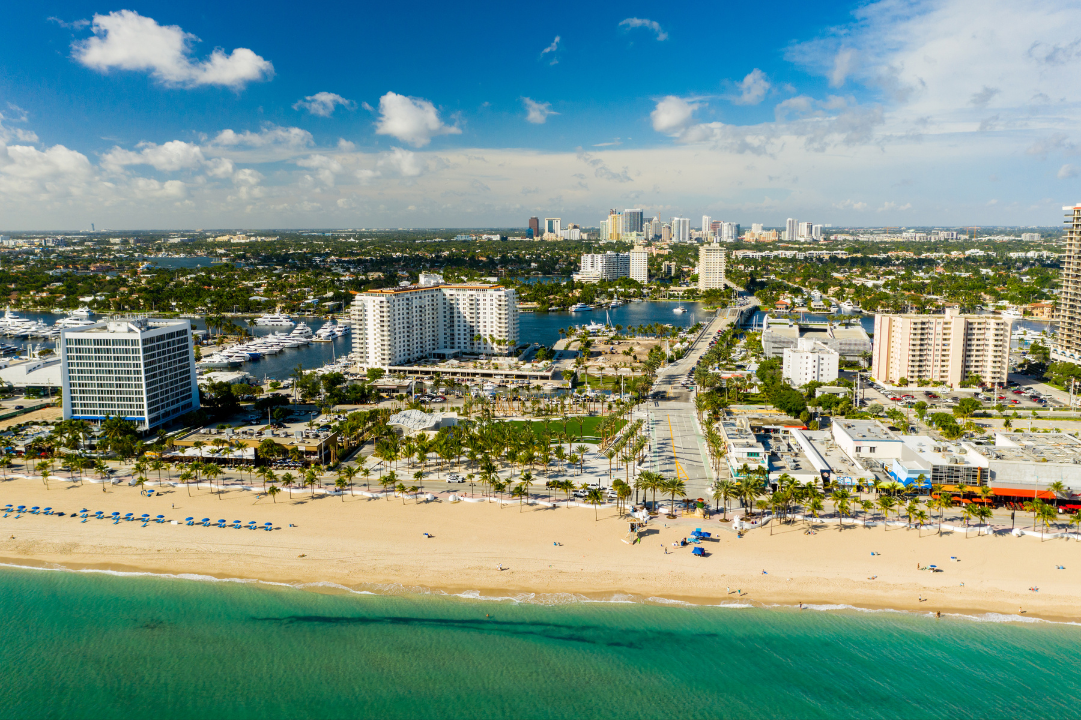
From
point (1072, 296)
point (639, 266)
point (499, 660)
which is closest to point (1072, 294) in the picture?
point (1072, 296)

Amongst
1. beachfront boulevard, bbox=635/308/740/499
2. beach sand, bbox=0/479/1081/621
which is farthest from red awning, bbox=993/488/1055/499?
beachfront boulevard, bbox=635/308/740/499

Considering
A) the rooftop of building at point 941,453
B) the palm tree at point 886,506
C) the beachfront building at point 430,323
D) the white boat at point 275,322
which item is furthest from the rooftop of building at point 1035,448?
the white boat at point 275,322

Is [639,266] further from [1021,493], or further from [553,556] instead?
[553,556]

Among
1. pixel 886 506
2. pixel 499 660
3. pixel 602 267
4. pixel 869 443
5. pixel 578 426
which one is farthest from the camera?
pixel 602 267

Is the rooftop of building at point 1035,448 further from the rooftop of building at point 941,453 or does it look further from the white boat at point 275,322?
the white boat at point 275,322

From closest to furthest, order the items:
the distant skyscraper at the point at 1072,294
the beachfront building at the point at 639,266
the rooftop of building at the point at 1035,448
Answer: the rooftop of building at the point at 1035,448
the distant skyscraper at the point at 1072,294
the beachfront building at the point at 639,266

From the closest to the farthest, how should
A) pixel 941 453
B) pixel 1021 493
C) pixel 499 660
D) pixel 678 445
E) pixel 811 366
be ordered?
pixel 499 660
pixel 1021 493
pixel 941 453
pixel 678 445
pixel 811 366
